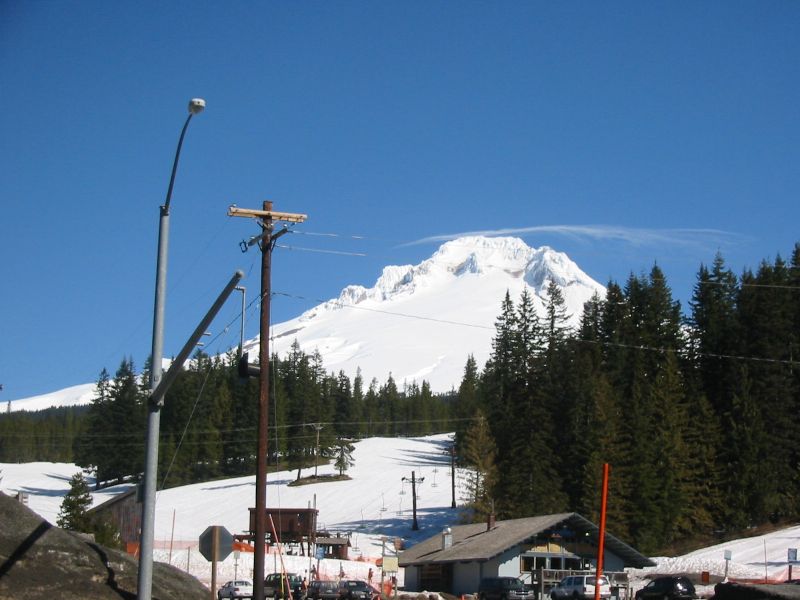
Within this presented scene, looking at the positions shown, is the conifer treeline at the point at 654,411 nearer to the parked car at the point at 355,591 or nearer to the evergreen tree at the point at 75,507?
the evergreen tree at the point at 75,507

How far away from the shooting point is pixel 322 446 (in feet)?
472

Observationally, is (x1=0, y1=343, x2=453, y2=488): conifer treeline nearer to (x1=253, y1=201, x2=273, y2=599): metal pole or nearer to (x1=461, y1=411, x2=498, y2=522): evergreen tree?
(x1=461, y1=411, x2=498, y2=522): evergreen tree

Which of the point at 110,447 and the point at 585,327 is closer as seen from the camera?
the point at 585,327

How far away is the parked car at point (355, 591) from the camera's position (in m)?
47.8

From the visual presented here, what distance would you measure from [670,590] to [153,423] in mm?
30637

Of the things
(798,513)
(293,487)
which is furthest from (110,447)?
(798,513)

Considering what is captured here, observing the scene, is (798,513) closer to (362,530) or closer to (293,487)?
(362,530)

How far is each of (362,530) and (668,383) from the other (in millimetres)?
35080

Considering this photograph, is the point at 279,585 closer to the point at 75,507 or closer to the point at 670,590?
the point at 670,590

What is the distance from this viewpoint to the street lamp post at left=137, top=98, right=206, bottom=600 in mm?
18188

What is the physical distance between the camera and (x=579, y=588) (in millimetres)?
46938

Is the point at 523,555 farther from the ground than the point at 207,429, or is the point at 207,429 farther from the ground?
the point at 207,429

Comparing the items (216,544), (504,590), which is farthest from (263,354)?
(504,590)

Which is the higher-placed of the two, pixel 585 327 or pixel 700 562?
pixel 585 327
